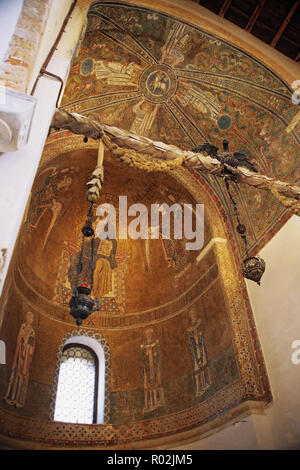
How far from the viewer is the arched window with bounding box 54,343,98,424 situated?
8.46 metres

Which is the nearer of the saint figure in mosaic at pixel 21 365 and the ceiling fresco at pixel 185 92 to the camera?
the saint figure in mosaic at pixel 21 365

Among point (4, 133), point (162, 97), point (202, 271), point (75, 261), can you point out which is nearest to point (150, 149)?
point (4, 133)

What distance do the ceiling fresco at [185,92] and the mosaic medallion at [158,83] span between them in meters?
0.02

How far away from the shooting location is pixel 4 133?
10.7ft

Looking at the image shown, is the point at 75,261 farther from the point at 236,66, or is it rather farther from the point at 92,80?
the point at 236,66

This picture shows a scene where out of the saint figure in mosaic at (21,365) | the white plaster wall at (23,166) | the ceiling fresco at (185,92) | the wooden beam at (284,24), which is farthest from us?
the ceiling fresco at (185,92)

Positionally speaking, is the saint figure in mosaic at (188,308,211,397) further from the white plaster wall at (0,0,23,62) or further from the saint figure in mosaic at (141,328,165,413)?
the white plaster wall at (0,0,23,62)

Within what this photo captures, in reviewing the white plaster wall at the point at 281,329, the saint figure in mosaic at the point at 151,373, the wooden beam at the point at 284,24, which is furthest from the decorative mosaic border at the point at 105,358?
the wooden beam at the point at 284,24

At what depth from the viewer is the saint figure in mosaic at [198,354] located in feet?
27.0

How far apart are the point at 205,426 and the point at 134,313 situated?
3.37 m

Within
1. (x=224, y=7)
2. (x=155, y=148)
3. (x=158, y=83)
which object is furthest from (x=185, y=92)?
(x=155, y=148)

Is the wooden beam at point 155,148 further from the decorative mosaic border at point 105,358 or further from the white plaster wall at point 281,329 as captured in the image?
the decorative mosaic border at point 105,358

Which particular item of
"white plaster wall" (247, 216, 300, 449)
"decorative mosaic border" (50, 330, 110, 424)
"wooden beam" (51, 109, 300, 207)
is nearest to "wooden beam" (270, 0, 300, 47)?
"wooden beam" (51, 109, 300, 207)

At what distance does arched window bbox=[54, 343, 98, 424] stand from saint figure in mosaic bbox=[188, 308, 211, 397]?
7.88 ft
